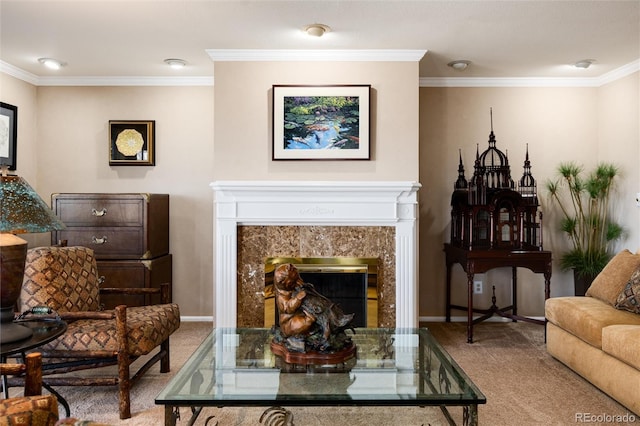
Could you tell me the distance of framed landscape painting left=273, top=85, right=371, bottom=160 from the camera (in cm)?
364

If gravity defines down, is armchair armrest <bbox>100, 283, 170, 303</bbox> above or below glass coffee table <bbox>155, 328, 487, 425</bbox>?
above

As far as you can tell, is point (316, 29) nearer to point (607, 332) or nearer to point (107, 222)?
point (107, 222)

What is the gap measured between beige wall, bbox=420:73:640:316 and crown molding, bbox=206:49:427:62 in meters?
0.87

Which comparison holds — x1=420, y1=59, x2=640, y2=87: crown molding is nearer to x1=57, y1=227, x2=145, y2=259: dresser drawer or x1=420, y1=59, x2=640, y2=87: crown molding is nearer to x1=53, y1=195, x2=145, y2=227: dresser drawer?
x1=53, y1=195, x2=145, y2=227: dresser drawer

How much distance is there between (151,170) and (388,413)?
10.5 ft

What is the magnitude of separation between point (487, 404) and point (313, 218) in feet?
5.74

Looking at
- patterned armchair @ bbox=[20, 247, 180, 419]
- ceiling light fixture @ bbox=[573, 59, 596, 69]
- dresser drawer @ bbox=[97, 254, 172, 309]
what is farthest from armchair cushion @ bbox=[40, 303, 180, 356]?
ceiling light fixture @ bbox=[573, 59, 596, 69]

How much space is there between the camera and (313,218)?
361cm

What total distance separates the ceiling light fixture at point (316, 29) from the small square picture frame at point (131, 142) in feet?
6.66

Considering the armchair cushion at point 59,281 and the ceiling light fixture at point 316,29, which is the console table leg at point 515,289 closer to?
the ceiling light fixture at point 316,29

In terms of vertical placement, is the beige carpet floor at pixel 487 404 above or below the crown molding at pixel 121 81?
below

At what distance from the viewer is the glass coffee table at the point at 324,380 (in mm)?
1734

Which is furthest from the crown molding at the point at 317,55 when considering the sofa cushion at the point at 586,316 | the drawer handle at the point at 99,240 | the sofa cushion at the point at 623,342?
the sofa cushion at the point at 623,342

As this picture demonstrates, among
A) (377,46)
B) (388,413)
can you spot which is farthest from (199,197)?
(388,413)
